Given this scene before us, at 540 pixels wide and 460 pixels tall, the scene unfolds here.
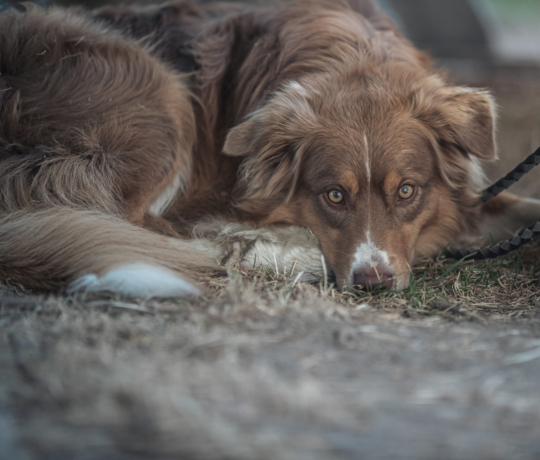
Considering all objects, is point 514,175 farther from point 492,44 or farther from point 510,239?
point 492,44

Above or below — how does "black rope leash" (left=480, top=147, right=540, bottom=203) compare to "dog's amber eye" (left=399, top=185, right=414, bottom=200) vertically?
above

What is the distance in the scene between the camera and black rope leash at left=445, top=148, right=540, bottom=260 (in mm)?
2521

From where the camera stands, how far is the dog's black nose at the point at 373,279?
7.99 feet

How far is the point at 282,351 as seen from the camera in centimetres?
158

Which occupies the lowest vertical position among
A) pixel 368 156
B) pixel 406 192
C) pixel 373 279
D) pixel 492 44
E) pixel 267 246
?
pixel 267 246

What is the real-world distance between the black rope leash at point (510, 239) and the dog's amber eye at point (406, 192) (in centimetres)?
48

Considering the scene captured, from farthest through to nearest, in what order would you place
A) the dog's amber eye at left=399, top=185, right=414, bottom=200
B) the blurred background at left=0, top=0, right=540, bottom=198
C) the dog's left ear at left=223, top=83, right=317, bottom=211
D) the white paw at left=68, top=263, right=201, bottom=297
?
the blurred background at left=0, top=0, right=540, bottom=198 → the dog's left ear at left=223, top=83, right=317, bottom=211 → the dog's amber eye at left=399, top=185, right=414, bottom=200 → the white paw at left=68, top=263, right=201, bottom=297

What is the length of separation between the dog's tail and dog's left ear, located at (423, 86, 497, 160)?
5.03 ft

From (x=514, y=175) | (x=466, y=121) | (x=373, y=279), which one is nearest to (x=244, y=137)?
(x=373, y=279)

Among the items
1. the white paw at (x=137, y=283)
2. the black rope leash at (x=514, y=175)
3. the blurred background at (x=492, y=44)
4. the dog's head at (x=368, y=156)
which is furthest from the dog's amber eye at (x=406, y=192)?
the blurred background at (x=492, y=44)

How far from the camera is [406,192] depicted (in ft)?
8.84

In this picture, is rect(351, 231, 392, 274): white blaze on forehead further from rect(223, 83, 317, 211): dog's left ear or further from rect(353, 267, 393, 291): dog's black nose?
rect(223, 83, 317, 211): dog's left ear

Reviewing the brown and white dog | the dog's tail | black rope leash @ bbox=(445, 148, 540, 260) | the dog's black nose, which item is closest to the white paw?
the dog's tail

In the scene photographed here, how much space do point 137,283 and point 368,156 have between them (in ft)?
4.54
